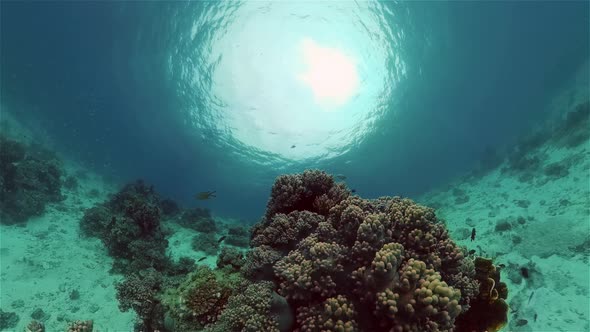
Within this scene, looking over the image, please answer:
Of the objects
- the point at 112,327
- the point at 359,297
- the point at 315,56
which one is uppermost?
the point at 315,56

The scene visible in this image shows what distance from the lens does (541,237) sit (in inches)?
668

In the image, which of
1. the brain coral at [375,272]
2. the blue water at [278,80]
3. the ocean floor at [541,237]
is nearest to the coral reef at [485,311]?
the brain coral at [375,272]

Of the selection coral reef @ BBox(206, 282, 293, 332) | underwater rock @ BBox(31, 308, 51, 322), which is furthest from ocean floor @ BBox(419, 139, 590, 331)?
underwater rock @ BBox(31, 308, 51, 322)

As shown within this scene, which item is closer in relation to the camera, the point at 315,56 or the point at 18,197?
the point at 18,197

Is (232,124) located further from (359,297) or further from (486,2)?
(359,297)

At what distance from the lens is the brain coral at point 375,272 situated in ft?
14.1

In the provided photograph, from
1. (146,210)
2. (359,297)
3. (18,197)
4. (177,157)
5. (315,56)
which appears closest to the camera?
(359,297)

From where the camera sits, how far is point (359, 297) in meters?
4.85

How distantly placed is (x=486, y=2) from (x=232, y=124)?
106ft

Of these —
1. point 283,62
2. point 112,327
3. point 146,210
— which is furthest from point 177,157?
point 112,327

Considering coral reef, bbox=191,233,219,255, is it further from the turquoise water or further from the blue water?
the blue water

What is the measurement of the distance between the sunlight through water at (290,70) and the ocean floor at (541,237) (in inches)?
659

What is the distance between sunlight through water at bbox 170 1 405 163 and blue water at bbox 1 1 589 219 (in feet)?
0.61

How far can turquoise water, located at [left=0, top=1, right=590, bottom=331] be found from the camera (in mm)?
13625
